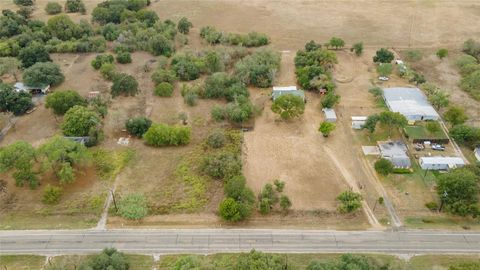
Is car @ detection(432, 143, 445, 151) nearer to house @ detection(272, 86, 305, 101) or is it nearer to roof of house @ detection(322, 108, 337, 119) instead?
roof of house @ detection(322, 108, 337, 119)

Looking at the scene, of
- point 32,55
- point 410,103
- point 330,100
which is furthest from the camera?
point 32,55

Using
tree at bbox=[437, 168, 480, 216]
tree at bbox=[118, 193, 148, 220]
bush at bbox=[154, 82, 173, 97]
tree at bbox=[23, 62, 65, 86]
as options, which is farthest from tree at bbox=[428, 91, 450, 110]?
tree at bbox=[23, 62, 65, 86]

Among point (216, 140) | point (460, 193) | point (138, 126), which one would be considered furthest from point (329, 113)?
point (138, 126)

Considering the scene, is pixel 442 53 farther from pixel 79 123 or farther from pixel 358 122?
pixel 79 123

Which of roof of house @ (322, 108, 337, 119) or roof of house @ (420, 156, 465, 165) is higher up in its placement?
roof of house @ (322, 108, 337, 119)

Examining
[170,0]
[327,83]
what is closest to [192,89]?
[327,83]
